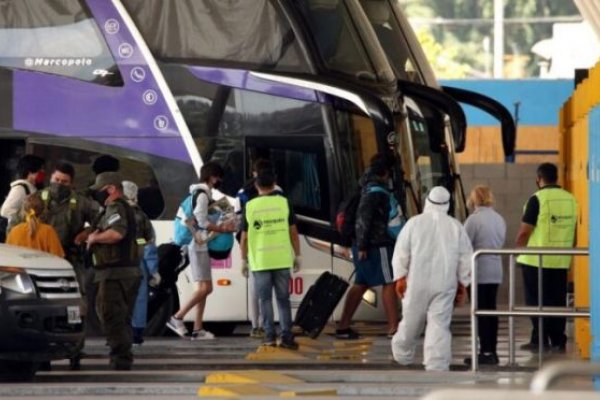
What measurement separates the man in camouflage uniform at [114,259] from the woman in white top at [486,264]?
3.05 metres

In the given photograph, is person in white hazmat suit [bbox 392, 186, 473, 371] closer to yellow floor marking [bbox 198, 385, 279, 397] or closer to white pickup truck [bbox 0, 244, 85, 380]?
yellow floor marking [bbox 198, 385, 279, 397]

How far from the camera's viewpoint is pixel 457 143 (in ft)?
75.8

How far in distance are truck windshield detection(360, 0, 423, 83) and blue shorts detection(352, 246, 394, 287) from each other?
196 inches

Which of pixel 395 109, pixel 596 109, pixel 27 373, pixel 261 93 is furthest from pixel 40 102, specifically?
pixel 596 109

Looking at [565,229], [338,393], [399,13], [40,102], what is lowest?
[338,393]

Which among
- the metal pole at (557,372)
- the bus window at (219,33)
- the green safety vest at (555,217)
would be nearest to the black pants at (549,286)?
the green safety vest at (555,217)

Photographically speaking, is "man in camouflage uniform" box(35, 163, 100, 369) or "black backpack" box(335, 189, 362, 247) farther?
"black backpack" box(335, 189, 362, 247)

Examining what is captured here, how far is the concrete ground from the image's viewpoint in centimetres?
1570

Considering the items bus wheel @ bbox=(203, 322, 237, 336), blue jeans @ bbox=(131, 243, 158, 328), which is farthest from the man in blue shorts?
bus wheel @ bbox=(203, 322, 237, 336)

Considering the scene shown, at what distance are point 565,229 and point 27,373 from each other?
5.37 meters

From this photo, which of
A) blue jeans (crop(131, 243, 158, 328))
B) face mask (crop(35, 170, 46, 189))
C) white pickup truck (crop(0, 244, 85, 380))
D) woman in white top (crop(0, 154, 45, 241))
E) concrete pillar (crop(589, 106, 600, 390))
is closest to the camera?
concrete pillar (crop(589, 106, 600, 390))

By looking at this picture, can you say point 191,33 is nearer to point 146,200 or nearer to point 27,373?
point 146,200

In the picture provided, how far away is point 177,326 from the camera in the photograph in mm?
21156

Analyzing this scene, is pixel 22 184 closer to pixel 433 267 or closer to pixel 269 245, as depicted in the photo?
pixel 269 245
